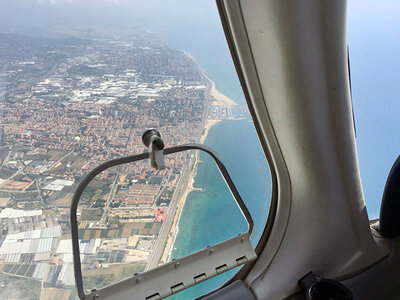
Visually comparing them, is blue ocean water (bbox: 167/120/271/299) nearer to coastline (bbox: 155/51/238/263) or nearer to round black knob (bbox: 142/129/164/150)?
coastline (bbox: 155/51/238/263)

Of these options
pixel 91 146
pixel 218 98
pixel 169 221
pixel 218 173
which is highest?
pixel 218 98

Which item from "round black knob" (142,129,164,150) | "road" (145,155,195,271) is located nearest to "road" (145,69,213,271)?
"road" (145,155,195,271)

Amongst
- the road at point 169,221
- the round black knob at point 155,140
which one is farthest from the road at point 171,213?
the round black knob at point 155,140

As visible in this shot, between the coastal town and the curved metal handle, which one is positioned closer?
the coastal town

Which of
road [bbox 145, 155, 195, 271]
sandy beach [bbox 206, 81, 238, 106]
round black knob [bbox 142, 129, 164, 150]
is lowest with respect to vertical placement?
road [bbox 145, 155, 195, 271]

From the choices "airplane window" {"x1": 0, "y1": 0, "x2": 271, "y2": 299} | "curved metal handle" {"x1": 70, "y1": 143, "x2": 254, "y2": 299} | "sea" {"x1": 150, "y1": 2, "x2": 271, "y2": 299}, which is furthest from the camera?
"sea" {"x1": 150, "y1": 2, "x2": 271, "y2": 299}

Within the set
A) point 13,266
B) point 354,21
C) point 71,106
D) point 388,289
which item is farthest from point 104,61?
point 388,289

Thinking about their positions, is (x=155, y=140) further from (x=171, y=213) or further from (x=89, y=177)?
(x=171, y=213)

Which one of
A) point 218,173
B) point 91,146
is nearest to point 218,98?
point 218,173
